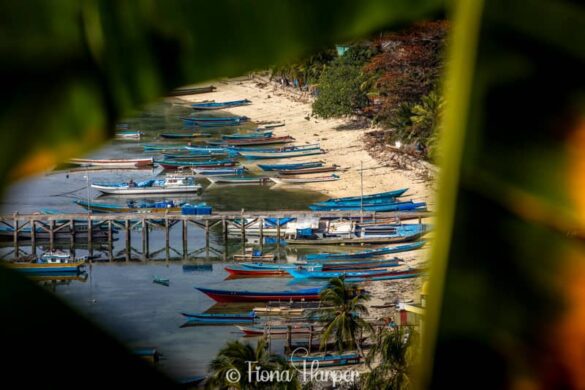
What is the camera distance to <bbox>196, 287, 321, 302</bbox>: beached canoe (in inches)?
662

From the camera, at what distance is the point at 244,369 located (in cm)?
1075

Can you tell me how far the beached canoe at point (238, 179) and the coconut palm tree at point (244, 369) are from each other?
15.2m

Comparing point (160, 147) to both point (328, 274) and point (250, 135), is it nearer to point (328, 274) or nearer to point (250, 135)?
point (250, 135)

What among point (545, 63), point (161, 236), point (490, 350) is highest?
point (545, 63)

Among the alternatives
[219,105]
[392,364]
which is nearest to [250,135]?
[219,105]

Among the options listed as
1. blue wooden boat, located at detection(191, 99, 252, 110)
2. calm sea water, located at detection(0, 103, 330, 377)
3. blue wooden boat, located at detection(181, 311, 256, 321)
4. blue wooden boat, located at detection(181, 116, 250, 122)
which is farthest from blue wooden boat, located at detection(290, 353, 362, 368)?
blue wooden boat, located at detection(191, 99, 252, 110)

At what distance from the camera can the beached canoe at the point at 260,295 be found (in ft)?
55.2

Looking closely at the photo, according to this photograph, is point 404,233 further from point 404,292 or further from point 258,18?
point 258,18

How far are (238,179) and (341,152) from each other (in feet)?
12.8

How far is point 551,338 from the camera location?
366 mm

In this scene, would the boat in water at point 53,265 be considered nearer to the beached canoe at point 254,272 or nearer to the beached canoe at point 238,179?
the beached canoe at point 254,272

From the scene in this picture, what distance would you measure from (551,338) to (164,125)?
38.7 metres

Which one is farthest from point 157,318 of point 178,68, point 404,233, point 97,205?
point 178,68

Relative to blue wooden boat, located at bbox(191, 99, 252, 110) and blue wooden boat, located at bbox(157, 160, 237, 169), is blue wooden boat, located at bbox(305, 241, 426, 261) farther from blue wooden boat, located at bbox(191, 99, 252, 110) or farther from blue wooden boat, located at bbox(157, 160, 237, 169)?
blue wooden boat, located at bbox(191, 99, 252, 110)
